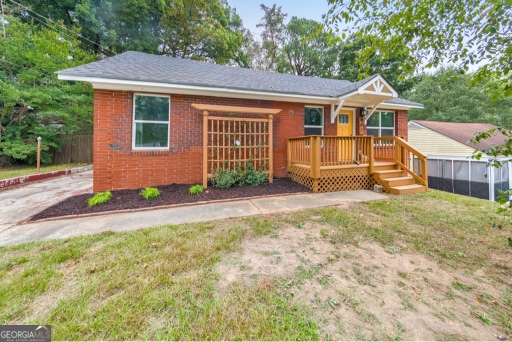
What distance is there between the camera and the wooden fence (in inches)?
478

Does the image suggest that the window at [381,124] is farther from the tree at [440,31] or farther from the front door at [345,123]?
the tree at [440,31]

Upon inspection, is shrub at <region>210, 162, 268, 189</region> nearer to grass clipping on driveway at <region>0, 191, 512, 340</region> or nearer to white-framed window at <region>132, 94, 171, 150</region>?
white-framed window at <region>132, 94, 171, 150</region>

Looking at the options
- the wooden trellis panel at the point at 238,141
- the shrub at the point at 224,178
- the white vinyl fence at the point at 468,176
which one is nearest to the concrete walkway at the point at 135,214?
the shrub at the point at 224,178

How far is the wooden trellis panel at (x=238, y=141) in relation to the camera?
641 centimetres

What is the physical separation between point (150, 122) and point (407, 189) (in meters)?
8.14

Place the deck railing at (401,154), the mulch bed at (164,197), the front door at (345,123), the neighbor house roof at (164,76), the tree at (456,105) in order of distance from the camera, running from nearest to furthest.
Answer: the mulch bed at (164,197), the neighbor house roof at (164,76), the deck railing at (401,154), the front door at (345,123), the tree at (456,105)

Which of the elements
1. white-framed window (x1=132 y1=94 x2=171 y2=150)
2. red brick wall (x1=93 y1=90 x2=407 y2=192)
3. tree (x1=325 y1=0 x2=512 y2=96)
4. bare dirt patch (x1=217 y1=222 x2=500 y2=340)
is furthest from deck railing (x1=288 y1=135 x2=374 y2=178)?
white-framed window (x1=132 y1=94 x2=171 y2=150)

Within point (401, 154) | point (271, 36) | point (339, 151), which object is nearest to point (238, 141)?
point (339, 151)

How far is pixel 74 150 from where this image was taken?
484 inches

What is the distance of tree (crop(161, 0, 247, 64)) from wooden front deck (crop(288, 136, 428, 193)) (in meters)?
13.4

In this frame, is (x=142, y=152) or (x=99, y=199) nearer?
(x=99, y=199)

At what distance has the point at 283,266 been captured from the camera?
8.20 ft

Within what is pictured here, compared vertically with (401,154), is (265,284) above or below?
below

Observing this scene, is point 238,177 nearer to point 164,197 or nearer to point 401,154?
point 164,197
